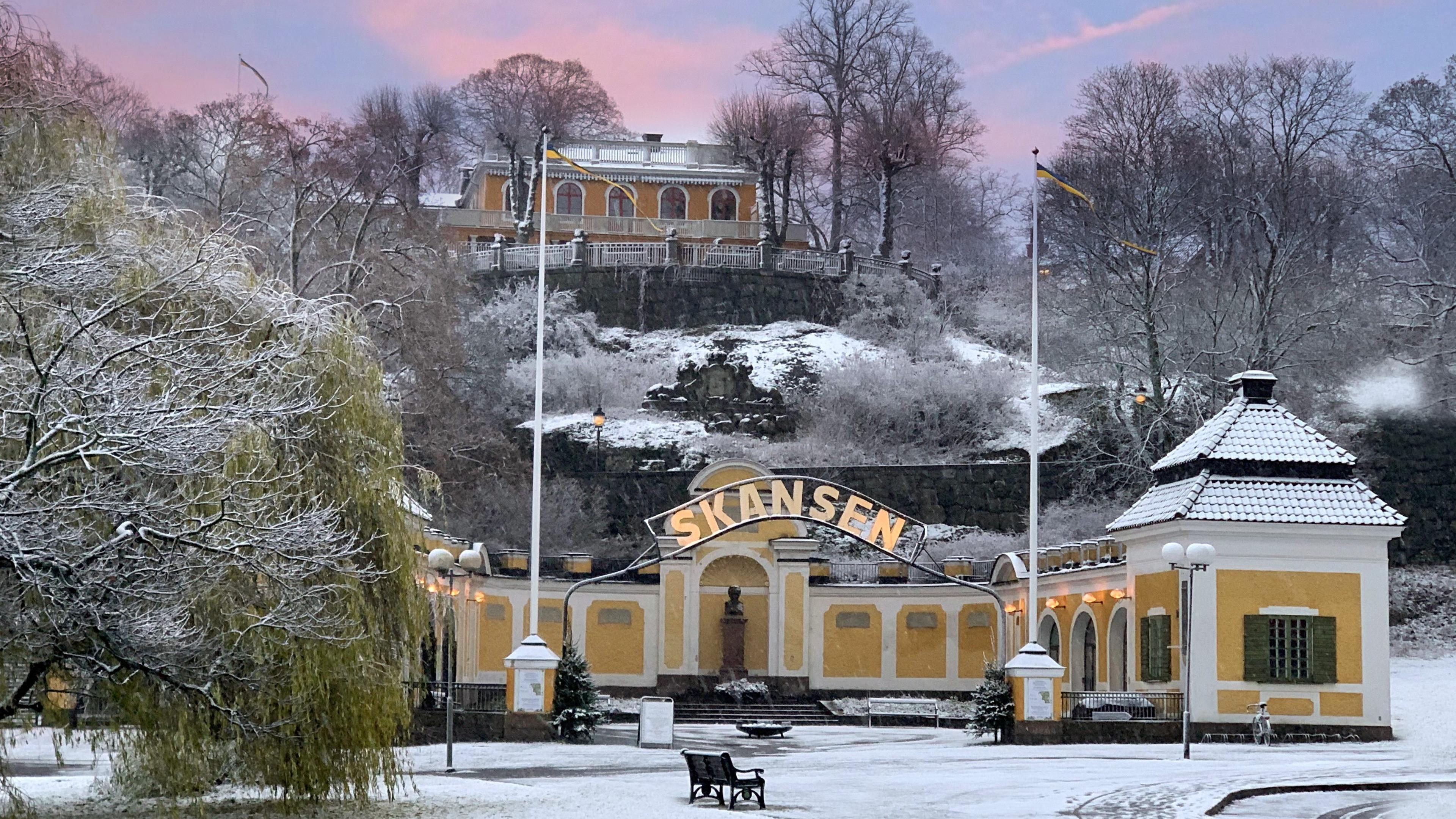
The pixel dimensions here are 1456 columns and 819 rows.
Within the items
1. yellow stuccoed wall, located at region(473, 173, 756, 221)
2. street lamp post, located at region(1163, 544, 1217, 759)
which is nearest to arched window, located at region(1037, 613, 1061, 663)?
street lamp post, located at region(1163, 544, 1217, 759)

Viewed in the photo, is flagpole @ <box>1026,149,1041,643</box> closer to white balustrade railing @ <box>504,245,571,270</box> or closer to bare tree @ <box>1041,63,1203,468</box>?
bare tree @ <box>1041,63,1203,468</box>

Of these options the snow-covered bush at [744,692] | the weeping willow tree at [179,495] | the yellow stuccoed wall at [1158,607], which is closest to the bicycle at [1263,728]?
the yellow stuccoed wall at [1158,607]

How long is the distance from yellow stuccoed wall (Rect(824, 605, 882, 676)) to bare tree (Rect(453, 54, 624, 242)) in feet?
111

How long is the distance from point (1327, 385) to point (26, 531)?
4927cm

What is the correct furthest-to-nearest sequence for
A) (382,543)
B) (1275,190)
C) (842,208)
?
(842,208) < (1275,190) < (382,543)

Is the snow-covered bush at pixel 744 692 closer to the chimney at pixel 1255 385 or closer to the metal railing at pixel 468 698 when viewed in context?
the metal railing at pixel 468 698

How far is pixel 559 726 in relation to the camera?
86.9 feet

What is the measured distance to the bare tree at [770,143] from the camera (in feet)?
231

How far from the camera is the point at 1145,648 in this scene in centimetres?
3014

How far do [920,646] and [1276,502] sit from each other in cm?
1345

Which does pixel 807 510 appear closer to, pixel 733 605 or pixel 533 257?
pixel 733 605

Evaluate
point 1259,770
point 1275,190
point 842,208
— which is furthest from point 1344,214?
point 1259,770

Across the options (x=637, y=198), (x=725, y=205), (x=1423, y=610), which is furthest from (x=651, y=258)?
(x=1423, y=610)

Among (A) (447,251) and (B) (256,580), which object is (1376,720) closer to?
(B) (256,580)
